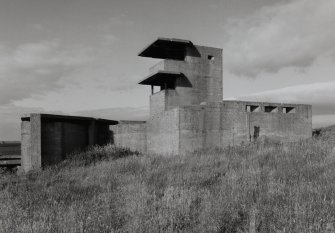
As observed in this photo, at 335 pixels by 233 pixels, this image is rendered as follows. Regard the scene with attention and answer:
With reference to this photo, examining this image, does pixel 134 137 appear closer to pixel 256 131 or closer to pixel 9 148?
pixel 256 131

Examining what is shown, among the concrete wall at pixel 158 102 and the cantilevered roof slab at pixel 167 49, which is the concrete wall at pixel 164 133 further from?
the cantilevered roof slab at pixel 167 49

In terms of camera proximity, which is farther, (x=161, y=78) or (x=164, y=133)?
(x=161, y=78)

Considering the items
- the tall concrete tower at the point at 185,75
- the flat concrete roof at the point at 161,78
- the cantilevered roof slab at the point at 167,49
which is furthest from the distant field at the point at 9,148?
the cantilevered roof slab at the point at 167,49

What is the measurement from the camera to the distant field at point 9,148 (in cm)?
2297

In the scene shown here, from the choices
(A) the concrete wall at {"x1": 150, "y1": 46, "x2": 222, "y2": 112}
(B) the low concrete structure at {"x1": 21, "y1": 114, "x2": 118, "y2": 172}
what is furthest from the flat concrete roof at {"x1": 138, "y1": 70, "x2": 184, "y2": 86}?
(B) the low concrete structure at {"x1": 21, "y1": 114, "x2": 118, "y2": 172}

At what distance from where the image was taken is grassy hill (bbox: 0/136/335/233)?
5.63 meters

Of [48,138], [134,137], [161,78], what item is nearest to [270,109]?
[161,78]

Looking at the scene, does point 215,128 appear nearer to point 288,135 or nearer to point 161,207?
point 288,135

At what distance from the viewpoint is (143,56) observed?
2494 centimetres

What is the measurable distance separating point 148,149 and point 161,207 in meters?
13.2

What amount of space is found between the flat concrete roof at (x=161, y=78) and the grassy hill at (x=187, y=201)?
10.6 metres

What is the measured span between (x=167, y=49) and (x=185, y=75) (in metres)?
2.78

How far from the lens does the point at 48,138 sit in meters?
16.9

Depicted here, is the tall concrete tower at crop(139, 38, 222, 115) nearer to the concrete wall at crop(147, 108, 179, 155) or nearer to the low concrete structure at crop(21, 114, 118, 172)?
the concrete wall at crop(147, 108, 179, 155)
